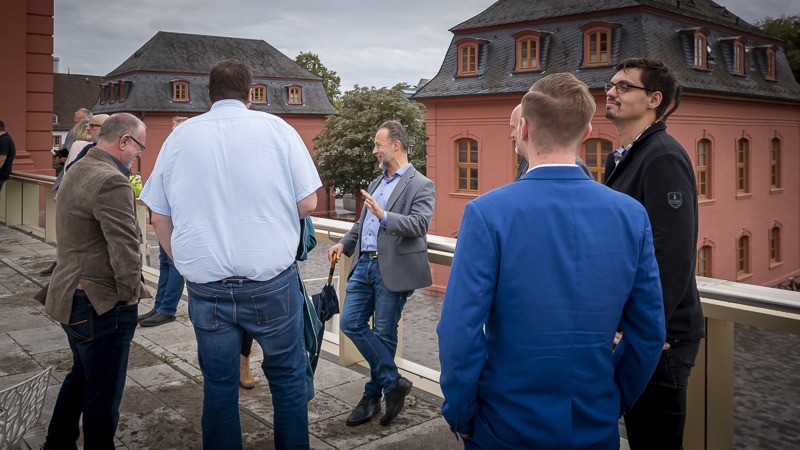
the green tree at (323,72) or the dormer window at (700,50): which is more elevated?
the green tree at (323,72)

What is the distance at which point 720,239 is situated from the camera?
34656 mm

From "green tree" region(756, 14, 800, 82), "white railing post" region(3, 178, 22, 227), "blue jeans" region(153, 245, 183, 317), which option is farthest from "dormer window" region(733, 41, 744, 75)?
"blue jeans" region(153, 245, 183, 317)

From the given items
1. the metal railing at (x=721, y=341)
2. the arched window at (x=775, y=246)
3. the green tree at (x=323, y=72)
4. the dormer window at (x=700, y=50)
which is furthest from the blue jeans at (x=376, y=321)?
the green tree at (x=323, y=72)

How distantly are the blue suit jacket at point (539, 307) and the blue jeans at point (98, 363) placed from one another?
7.20ft

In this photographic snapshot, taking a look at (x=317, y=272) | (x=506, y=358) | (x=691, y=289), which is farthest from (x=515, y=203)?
(x=317, y=272)

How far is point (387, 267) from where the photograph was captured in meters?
4.60

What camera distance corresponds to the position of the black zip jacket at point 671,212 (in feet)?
9.18

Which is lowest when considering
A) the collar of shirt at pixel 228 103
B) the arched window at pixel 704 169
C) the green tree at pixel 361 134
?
the collar of shirt at pixel 228 103

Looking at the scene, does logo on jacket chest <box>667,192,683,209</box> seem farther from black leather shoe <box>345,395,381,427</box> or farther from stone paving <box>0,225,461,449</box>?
black leather shoe <box>345,395,381,427</box>

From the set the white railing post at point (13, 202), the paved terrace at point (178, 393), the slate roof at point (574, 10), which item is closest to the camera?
the paved terrace at point (178, 393)

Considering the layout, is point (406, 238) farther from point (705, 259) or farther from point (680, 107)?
point (705, 259)

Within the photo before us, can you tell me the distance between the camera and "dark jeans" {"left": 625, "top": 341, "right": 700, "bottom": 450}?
9.61 ft

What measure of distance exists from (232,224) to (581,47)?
109ft

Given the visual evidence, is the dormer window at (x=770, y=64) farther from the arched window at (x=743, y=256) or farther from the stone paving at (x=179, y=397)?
the stone paving at (x=179, y=397)
